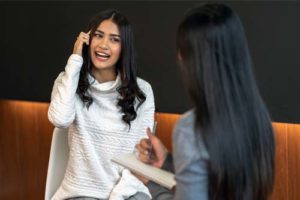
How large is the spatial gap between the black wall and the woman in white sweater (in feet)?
2.07

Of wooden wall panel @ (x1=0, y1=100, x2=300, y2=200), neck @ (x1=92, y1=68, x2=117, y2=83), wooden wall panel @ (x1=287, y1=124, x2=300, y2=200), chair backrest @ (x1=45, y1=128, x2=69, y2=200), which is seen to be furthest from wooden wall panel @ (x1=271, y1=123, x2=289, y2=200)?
wooden wall panel @ (x1=0, y1=100, x2=300, y2=200)

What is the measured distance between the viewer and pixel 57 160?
2012mm

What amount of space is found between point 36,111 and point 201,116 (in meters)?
2.37

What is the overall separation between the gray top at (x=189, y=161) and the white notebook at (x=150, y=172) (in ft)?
0.23

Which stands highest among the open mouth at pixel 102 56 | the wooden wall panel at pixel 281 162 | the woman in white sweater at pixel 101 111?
the open mouth at pixel 102 56

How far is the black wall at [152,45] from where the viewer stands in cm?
223

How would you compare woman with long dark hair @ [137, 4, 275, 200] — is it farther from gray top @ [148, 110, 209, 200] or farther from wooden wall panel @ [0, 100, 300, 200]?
wooden wall panel @ [0, 100, 300, 200]

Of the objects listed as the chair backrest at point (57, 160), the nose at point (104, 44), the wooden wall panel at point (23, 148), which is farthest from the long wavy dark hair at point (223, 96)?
the wooden wall panel at point (23, 148)

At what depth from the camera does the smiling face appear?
75.0 inches

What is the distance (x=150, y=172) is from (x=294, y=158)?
4.29 feet

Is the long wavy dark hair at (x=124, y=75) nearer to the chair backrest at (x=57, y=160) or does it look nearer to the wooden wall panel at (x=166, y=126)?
the chair backrest at (x=57, y=160)

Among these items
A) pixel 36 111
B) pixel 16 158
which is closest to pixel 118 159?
pixel 36 111

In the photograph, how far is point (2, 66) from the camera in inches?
129

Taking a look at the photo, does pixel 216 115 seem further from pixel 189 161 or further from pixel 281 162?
pixel 281 162
